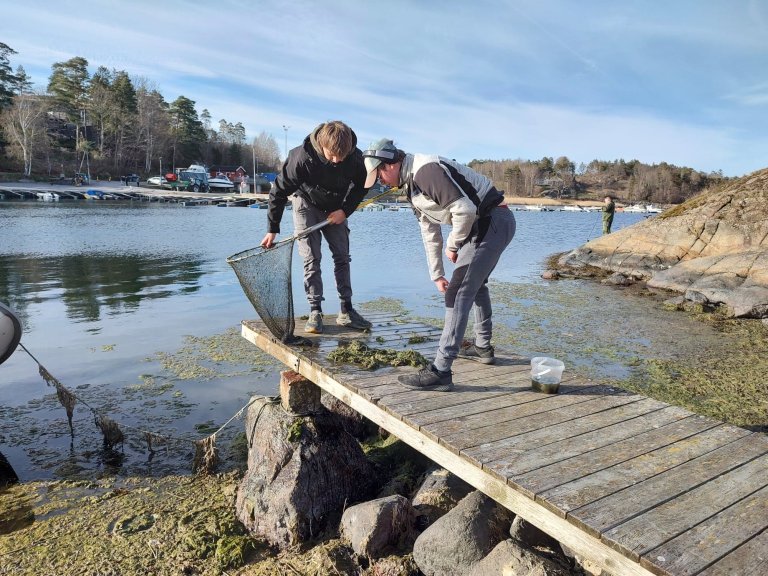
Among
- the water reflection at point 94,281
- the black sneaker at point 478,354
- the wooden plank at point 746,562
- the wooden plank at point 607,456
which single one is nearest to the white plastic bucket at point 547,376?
the black sneaker at point 478,354

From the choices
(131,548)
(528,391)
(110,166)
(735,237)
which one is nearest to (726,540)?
(528,391)

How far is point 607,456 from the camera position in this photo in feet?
10.6

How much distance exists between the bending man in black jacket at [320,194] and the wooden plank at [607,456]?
2902 millimetres

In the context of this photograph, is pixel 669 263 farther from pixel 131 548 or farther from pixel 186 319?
pixel 131 548

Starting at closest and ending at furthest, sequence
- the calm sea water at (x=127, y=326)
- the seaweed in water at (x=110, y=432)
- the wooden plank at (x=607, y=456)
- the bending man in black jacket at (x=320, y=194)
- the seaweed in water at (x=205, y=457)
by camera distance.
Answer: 1. the wooden plank at (x=607, y=456)
2. the bending man in black jacket at (x=320, y=194)
3. the seaweed in water at (x=205, y=457)
4. the seaweed in water at (x=110, y=432)
5. the calm sea water at (x=127, y=326)

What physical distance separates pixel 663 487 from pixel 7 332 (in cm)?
621

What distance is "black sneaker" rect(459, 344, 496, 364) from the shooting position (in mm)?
4938

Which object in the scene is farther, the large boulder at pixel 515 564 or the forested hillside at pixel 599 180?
the forested hillside at pixel 599 180

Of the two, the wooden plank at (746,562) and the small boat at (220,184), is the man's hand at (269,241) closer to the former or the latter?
the wooden plank at (746,562)

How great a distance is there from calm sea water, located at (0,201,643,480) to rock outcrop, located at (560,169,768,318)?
305 cm

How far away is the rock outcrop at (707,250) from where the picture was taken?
1320cm

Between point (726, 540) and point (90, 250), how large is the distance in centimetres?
2248

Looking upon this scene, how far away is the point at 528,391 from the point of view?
4277mm

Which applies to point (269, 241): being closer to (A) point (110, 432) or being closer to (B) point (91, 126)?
(A) point (110, 432)
